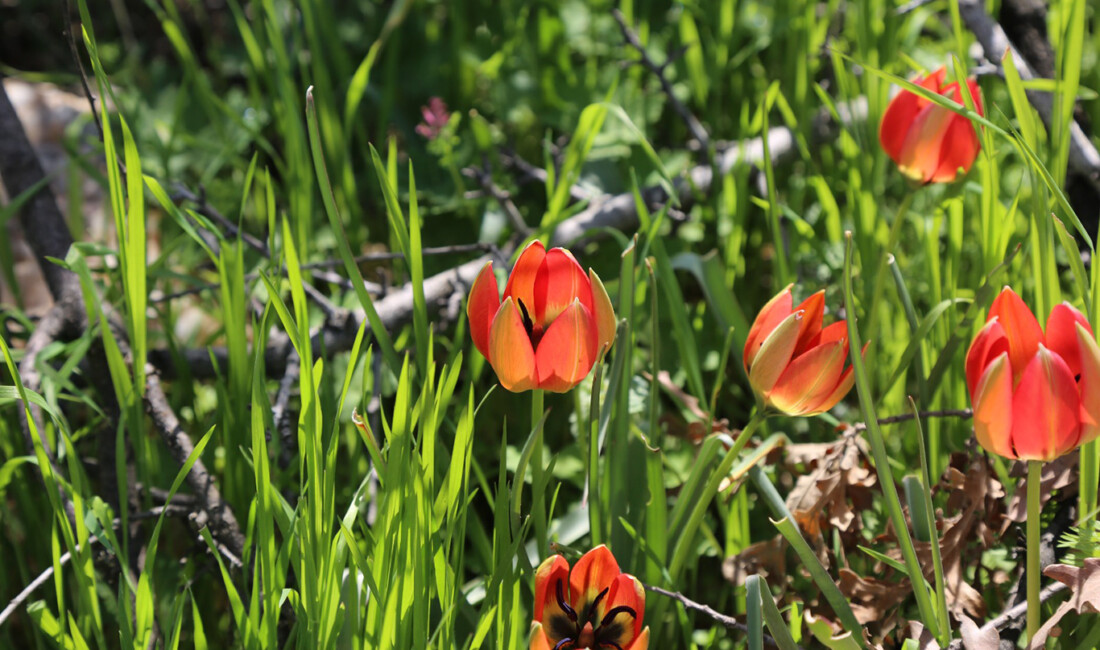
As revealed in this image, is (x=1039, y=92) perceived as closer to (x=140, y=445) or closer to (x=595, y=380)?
(x=595, y=380)

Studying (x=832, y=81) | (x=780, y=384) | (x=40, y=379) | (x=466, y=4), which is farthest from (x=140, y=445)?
(x=832, y=81)

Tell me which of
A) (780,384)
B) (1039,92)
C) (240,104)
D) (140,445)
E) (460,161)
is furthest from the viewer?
(240,104)

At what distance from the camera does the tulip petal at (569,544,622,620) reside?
792mm

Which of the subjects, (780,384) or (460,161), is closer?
(780,384)

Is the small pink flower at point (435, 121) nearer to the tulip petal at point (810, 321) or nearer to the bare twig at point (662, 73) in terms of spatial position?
the bare twig at point (662, 73)

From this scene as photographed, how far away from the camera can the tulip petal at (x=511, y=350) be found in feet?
2.48

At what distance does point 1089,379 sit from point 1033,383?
1.8 inches

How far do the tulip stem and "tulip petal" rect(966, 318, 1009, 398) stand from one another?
0.34ft

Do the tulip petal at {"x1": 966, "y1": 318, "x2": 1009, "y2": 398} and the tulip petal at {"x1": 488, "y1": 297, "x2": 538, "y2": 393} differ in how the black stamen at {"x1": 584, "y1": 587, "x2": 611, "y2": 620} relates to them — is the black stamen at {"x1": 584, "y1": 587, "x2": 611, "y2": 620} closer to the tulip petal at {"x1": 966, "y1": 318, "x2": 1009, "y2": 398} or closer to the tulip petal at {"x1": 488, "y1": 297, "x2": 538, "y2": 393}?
the tulip petal at {"x1": 488, "y1": 297, "x2": 538, "y2": 393}

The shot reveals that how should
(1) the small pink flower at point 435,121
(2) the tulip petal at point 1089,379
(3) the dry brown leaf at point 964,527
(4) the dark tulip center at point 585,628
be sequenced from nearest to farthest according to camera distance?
(2) the tulip petal at point 1089,379 → (4) the dark tulip center at point 585,628 → (3) the dry brown leaf at point 964,527 → (1) the small pink flower at point 435,121

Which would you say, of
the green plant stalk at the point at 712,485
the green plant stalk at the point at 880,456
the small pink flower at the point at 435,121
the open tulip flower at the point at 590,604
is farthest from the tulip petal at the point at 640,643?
the small pink flower at the point at 435,121

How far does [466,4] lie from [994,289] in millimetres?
1393

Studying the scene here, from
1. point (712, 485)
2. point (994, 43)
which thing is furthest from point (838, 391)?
point (994, 43)

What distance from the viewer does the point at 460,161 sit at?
5.28 feet
